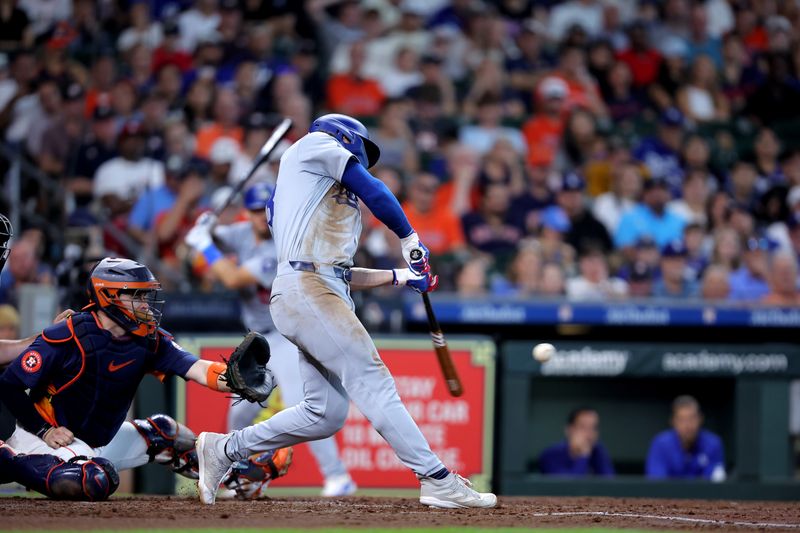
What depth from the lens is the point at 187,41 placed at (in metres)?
12.4

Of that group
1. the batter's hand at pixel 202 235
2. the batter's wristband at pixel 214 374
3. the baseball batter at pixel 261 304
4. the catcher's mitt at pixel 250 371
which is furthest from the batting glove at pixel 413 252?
the batter's hand at pixel 202 235

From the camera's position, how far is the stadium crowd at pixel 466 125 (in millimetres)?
10312

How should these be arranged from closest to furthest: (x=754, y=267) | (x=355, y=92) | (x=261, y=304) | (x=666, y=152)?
(x=261, y=304) → (x=754, y=267) → (x=355, y=92) → (x=666, y=152)

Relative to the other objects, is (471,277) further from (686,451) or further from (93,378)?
(93,378)

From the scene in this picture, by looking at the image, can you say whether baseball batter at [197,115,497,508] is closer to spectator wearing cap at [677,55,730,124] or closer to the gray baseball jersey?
the gray baseball jersey

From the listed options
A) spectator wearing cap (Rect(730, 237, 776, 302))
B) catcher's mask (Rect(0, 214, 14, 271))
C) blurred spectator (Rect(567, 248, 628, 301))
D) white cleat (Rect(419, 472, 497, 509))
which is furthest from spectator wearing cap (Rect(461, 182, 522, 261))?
catcher's mask (Rect(0, 214, 14, 271))

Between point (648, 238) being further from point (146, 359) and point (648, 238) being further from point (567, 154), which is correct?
point (146, 359)

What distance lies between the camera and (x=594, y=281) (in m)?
10.4

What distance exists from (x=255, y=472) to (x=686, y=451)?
4.04 m

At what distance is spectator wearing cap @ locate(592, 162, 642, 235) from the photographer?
11617 mm

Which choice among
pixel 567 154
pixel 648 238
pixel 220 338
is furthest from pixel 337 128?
pixel 567 154

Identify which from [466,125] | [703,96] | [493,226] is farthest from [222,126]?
[703,96]

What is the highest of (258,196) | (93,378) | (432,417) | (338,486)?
(258,196)

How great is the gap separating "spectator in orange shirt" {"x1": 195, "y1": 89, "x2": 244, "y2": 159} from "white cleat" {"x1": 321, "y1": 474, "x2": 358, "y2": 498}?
4.48m
